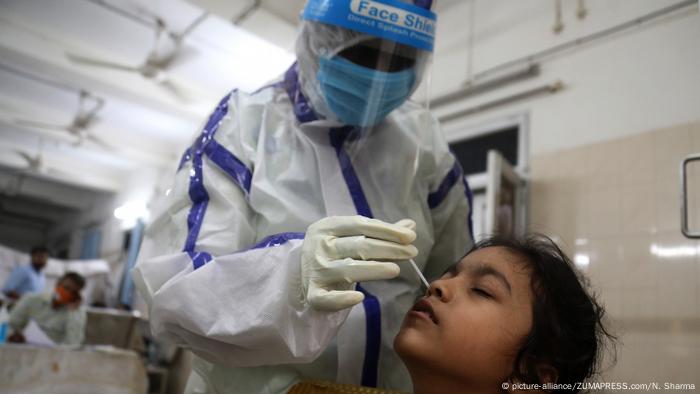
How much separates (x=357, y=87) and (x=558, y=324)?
2.42 ft

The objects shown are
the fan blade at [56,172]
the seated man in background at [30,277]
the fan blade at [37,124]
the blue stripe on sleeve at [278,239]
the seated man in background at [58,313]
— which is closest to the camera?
the blue stripe on sleeve at [278,239]

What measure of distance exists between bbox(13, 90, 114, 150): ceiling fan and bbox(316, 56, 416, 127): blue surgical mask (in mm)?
5504

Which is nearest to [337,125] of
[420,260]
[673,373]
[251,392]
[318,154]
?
[318,154]

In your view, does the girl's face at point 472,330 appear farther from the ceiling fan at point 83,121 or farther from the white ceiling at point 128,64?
the ceiling fan at point 83,121

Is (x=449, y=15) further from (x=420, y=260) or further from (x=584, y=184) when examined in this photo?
(x=420, y=260)

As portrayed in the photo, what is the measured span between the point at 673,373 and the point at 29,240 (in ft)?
50.2

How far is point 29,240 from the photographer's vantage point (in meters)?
13.8

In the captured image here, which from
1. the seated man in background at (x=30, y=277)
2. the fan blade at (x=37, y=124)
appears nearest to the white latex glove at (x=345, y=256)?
the fan blade at (x=37, y=124)

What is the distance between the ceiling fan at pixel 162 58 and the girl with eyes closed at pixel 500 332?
12.8 feet

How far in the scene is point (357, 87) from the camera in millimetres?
1312

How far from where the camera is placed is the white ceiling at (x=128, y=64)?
4145mm

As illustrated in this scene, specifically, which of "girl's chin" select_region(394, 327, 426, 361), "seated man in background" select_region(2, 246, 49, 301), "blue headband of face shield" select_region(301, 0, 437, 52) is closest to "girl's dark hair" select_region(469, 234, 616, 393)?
"girl's chin" select_region(394, 327, 426, 361)

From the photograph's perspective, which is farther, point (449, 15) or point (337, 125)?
point (449, 15)

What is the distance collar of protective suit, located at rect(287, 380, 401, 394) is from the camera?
119 cm
